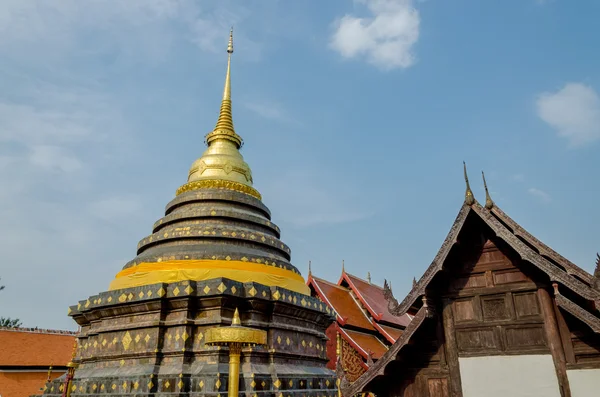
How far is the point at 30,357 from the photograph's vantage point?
1981 centimetres

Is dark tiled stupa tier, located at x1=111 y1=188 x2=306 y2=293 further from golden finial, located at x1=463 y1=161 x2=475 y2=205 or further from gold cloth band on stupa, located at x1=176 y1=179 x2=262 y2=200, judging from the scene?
golden finial, located at x1=463 y1=161 x2=475 y2=205

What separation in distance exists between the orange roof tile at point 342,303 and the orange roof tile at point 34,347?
12.7 m

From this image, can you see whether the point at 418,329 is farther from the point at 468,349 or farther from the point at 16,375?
the point at 16,375

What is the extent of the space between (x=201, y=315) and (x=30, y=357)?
14501mm

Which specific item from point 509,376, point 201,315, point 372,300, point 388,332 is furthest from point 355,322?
point 509,376

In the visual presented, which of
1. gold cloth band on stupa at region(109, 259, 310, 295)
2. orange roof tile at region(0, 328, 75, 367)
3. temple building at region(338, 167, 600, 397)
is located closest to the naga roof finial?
temple building at region(338, 167, 600, 397)

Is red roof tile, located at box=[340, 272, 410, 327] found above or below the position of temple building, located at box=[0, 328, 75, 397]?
above

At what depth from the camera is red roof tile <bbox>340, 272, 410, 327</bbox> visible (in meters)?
19.1

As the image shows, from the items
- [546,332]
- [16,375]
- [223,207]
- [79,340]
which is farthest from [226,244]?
[16,375]

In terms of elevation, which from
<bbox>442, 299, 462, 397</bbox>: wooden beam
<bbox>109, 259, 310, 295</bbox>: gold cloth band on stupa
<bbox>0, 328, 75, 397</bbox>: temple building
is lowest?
<bbox>442, 299, 462, 397</bbox>: wooden beam

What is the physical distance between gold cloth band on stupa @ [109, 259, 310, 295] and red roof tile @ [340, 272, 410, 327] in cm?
777

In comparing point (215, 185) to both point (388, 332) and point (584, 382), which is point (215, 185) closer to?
point (388, 332)

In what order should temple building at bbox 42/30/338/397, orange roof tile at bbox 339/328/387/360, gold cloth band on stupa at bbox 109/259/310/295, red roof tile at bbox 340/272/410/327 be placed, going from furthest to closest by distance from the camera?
red roof tile at bbox 340/272/410/327
orange roof tile at bbox 339/328/387/360
gold cloth band on stupa at bbox 109/259/310/295
temple building at bbox 42/30/338/397

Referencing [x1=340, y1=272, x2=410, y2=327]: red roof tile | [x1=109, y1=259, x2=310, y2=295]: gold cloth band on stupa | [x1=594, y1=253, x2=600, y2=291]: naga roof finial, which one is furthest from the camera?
[x1=340, y1=272, x2=410, y2=327]: red roof tile
